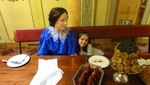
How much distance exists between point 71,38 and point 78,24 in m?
0.40

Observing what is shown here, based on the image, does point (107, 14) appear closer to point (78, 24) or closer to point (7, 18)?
point (78, 24)

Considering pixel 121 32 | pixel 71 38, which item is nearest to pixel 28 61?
pixel 71 38

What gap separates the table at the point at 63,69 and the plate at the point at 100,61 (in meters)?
0.05

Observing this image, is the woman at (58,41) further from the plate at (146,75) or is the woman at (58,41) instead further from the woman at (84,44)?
the plate at (146,75)

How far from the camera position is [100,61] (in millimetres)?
1236

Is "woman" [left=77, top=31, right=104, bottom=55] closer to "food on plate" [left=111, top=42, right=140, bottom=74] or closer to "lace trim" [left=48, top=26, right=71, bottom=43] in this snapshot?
"lace trim" [left=48, top=26, right=71, bottom=43]

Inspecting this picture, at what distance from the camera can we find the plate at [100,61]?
1.19 metres

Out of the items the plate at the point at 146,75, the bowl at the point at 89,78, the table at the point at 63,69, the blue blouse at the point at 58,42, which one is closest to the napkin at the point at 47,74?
the table at the point at 63,69

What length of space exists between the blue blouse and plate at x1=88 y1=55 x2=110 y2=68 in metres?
0.52

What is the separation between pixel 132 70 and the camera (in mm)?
868

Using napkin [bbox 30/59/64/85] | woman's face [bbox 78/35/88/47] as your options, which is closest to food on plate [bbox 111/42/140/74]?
napkin [bbox 30/59/64/85]

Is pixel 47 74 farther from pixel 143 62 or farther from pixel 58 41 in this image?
pixel 143 62

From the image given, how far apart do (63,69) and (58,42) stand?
626 millimetres

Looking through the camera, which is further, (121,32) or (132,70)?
(121,32)
